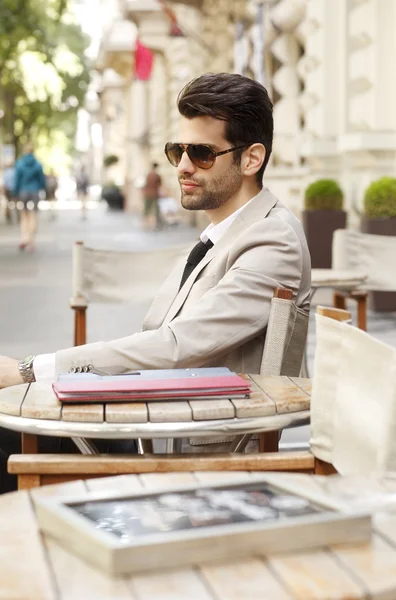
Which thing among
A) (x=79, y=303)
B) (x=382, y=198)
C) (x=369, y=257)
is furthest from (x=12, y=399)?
(x=382, y=198)

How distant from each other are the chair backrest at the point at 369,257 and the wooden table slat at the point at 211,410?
4.95m

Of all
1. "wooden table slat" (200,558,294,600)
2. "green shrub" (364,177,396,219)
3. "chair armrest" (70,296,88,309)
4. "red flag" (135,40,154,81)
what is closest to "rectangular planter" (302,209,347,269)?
"green shrub" (364,177,396,219)

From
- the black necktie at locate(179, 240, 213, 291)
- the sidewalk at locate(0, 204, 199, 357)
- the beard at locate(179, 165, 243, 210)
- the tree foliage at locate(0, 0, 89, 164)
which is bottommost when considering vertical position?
the sidewalk at locate(0, 204, 199, 357)

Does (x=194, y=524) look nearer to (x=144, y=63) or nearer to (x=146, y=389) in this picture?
(x=146, y=389)

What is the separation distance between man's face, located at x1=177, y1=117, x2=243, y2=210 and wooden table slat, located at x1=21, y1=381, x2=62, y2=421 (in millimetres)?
924

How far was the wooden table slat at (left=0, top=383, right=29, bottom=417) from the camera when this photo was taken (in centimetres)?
285

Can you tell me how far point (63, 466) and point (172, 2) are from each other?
100 feet

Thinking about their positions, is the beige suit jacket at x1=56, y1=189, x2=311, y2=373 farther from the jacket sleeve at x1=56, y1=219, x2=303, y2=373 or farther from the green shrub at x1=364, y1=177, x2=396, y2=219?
the green shrub at x1=364, y1=177, x2=396, y2=219

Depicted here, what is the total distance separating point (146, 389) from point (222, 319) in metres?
0.52

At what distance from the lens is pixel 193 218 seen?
34719 millimetres

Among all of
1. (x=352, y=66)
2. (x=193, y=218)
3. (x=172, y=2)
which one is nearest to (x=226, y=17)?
(x=172, y=2)

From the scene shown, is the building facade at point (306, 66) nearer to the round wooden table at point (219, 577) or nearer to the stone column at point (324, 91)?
the stone column at point (324, 91)

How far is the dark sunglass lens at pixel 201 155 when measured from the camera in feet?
12.0

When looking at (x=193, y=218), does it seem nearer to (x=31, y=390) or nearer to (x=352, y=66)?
(x=352, y=66)
